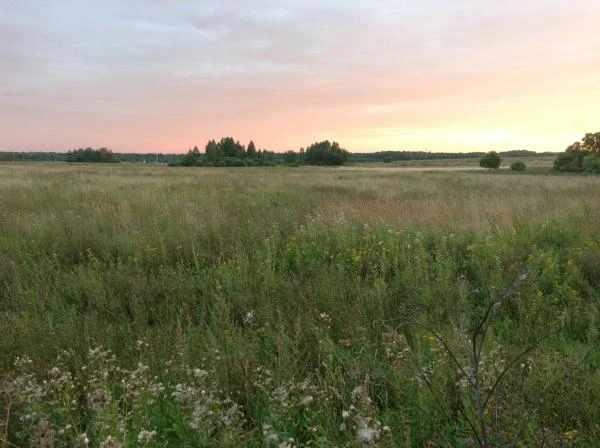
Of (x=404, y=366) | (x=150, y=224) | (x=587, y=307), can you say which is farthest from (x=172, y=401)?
(x=150, y=224)

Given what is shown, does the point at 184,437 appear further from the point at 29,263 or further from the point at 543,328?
the point at 29,263

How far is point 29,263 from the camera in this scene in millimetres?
5559

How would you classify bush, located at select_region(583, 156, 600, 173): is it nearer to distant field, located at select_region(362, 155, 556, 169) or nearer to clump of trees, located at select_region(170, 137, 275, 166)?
distant field, located at select_region(362, 155, 556, 169)

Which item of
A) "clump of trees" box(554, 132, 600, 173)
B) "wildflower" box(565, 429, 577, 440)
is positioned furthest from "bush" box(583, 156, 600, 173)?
"wildflower" box(565, 429, 577, 440)

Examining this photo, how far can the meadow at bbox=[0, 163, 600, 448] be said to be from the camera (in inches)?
86.3

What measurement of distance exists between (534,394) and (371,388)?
1.02 m

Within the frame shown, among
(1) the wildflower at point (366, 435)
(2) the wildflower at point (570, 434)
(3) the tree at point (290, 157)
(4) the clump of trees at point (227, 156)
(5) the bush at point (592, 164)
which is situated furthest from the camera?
(3) the tree at point (290, 157)

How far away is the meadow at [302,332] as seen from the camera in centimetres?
219

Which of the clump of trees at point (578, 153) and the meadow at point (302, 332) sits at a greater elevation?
the clump of trees at point (578, 153)

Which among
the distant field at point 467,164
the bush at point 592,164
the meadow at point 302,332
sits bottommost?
the meadow at point 302,332

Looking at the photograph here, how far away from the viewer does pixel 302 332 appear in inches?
131

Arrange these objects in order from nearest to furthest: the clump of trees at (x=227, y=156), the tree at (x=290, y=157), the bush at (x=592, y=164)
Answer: the bush at (x=592, y=164), the clump of trees at (x=227, y=156), the tree at (x=290, y=157)

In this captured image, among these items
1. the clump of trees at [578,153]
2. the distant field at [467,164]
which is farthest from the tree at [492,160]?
the clump of trees at [578,153]

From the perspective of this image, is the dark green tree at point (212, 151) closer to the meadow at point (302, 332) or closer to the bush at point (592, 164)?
the bush at point (592, 164)
